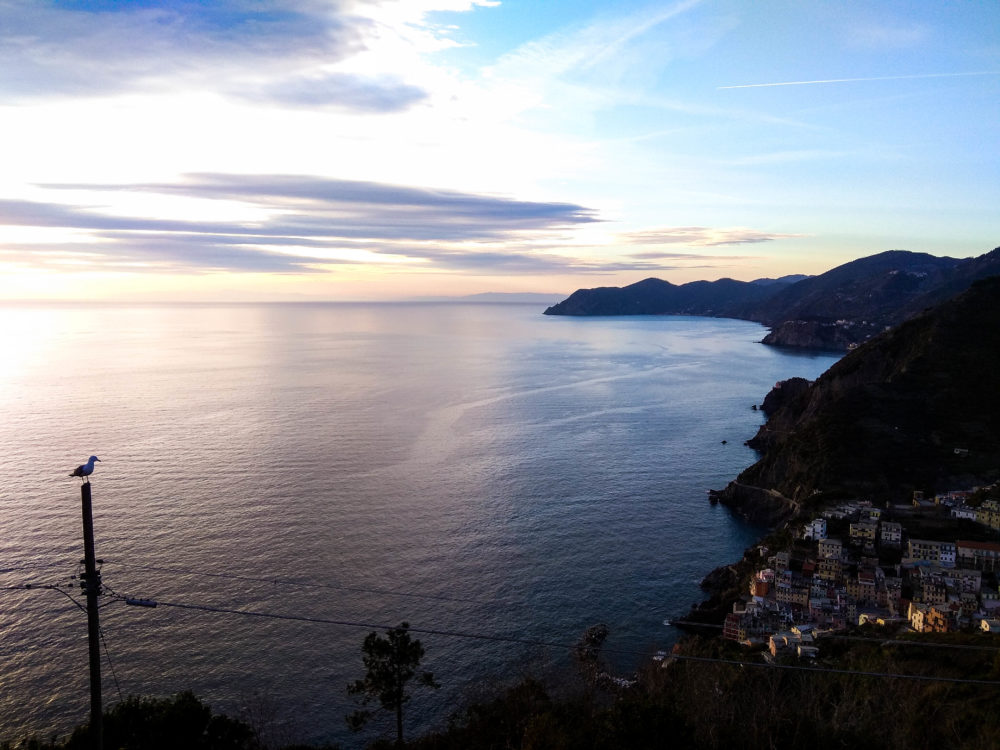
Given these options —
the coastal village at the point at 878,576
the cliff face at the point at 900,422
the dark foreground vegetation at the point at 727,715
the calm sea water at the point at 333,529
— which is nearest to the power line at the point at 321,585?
the calm sea water at the point at 333,529

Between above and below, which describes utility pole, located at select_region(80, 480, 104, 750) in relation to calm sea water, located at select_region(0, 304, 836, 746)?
above

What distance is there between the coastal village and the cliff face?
3.60 m

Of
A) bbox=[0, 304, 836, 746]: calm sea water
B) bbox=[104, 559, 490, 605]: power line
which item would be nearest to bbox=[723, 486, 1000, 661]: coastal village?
bbox=[0, 304, 836, 746]: calm sea water

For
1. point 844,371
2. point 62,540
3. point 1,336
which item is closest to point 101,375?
point 62,540

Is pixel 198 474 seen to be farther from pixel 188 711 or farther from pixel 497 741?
pixel 497 741

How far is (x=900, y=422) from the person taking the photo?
43344mm

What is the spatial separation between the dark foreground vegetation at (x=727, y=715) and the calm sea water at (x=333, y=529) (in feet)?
11.2

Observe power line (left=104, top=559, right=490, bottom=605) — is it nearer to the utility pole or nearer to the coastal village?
the coastal village

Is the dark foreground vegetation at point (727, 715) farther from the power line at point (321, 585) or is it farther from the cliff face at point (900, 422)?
the cliff face at point (900, 422)

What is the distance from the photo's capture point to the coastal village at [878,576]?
926 inches

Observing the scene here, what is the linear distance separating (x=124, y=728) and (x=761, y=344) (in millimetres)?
151103

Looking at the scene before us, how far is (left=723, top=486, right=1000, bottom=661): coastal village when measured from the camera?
2352 cm

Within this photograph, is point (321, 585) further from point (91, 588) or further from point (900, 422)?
point (900, 422)

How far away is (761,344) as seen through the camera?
479ft
